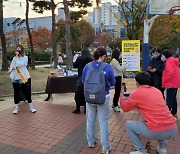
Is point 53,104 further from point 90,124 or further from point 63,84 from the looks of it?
point 90,124

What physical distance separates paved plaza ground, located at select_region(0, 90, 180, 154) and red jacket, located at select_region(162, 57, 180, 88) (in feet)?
3.69

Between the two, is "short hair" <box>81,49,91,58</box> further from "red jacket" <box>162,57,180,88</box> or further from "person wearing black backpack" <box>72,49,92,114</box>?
"red jacket" <box>162,57,180,88</box>

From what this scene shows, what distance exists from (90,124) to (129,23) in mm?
11556

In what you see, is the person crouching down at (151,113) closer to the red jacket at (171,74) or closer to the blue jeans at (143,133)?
the blue jeans at (143,133)

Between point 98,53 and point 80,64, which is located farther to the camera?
point 80,64

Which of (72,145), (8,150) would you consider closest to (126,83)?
(72,145)

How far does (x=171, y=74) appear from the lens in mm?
5426

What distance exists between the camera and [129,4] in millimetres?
14344

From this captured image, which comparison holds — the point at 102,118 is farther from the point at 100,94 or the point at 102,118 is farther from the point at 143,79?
the point at 143,79

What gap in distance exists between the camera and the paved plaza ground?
4.00 metres

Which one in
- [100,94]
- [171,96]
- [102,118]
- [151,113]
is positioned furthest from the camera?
[171,96]

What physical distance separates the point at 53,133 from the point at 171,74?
9.28 feet

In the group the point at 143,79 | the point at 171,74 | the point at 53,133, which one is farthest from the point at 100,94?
the point at 171,74

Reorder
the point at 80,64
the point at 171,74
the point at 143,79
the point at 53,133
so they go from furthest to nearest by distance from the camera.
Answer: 1. the point at 80,64
2. the point at 171,74
3. the point at 53,133
4. the point at 143,79
